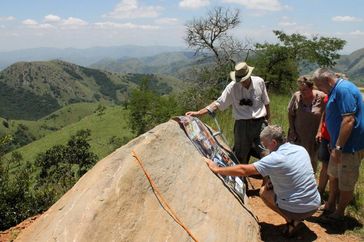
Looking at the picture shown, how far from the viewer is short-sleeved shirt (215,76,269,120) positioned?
20.5 ft

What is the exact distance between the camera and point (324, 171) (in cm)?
654

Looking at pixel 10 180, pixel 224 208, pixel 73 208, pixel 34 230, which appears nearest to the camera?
pixel 73 208

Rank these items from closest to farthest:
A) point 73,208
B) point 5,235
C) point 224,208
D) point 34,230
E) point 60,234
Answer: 1. point 60,234
2. point 73,208
3. point 34,230
4. point 224,208
5. point 5,235

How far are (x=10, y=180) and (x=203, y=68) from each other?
21.9m

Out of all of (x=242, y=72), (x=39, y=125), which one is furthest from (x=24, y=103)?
(x=242, y=72)

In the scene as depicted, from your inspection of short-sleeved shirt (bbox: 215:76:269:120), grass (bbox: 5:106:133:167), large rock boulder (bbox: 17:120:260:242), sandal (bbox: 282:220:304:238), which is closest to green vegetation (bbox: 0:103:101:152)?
grass (bbox: 5:106:133:167)

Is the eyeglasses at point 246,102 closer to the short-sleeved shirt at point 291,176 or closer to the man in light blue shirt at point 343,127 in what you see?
the man in light blue shirt at point 343,127

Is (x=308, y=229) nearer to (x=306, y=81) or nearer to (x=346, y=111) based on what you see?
(x=346, y=111)

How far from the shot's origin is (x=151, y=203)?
440 centimetres

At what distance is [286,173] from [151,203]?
1641 millimetres

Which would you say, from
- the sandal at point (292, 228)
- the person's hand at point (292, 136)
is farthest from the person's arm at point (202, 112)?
the sandal at point (292, 228)

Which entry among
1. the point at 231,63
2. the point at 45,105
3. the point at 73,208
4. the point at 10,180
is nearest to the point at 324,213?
the point at 73,208

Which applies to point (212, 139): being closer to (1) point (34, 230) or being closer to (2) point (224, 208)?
(2) point (224, 208)

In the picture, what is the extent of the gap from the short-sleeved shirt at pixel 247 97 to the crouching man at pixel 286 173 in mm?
1285
